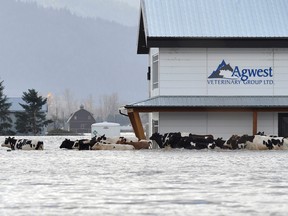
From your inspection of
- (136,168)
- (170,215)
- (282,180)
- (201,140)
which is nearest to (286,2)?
(201,140)

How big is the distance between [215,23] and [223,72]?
356cm

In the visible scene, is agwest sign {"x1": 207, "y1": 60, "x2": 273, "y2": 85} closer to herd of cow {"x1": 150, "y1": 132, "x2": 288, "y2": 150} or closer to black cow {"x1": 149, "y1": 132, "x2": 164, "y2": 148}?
herd of cow {"x1": 150, "y1": 132, "x2": 288, "y2": 150}

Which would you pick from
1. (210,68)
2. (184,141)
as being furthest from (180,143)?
(210,68)

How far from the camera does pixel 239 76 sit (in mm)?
58469

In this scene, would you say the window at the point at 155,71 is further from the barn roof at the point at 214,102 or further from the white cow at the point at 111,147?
the white cow at the point at 111,147

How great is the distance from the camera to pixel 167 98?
5756 centimetres

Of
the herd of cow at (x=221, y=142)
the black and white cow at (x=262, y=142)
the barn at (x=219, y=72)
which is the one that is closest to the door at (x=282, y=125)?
the barn at (x=219, y=72)

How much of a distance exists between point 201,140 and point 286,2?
14.7m

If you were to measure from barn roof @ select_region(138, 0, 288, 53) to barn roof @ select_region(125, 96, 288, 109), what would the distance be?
3455mm

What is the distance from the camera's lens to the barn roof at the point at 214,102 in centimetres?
5550

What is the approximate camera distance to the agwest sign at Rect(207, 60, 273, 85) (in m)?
58.2

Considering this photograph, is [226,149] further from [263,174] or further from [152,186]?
[152,186]

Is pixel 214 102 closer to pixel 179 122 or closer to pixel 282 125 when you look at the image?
pixel 179 122

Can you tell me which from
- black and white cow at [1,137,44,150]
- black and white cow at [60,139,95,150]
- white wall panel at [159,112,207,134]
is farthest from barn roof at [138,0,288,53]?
black and white cow at [1,137,44,150]
